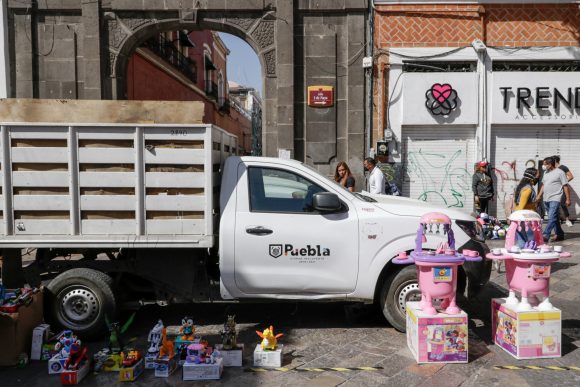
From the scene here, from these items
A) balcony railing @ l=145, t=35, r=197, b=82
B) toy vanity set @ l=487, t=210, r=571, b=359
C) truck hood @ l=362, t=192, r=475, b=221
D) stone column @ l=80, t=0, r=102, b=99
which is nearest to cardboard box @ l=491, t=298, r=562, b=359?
toy vanity set @ l=487, t=210, r=571, b=359

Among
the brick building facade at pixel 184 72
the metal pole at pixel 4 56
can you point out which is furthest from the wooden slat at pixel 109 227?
the metal pole at pixel 4 56

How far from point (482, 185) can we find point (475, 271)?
21.8ft

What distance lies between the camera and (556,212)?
1043 centimetres

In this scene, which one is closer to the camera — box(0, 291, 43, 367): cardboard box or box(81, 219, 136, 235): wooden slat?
box(0, 291, 43, 367): cardboard box

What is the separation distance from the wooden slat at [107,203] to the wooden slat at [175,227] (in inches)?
10.8

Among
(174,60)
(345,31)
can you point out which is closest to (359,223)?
(345,31)

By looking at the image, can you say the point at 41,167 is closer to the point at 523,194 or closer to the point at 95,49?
the point at 523,194

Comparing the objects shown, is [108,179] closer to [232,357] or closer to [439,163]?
[232,357]

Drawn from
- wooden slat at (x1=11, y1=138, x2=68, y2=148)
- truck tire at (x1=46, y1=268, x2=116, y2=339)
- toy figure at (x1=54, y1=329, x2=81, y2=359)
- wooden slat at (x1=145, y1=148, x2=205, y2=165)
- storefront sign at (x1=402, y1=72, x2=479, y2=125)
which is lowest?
toy figure at (x1=54, y1=329, x2=81, y2=359)

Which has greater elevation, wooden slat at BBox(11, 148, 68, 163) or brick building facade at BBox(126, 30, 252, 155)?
brick building facade at BBox(126, 30, 252, 155)

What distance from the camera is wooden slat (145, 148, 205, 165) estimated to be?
505cm

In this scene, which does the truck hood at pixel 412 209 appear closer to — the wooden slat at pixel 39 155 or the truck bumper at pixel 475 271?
the truck bumper at pixel 475 271

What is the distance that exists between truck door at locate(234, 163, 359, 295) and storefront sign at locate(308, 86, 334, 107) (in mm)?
7633

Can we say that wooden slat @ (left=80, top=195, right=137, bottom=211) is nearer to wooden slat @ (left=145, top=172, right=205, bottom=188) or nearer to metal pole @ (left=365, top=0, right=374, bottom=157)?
wooden slat @ (left=145, top=172, right=205, bottom=188)
